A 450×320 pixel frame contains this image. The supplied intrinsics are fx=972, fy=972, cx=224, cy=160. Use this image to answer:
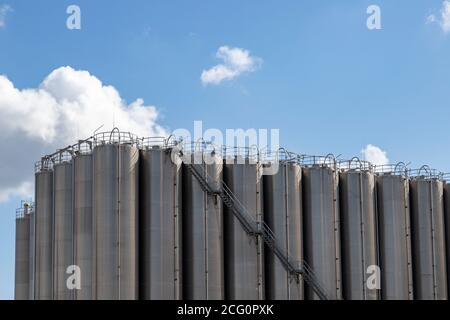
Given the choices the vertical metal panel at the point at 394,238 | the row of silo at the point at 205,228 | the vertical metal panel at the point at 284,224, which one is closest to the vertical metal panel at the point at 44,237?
the row of silo at the point at 205,228

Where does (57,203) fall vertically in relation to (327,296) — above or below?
above

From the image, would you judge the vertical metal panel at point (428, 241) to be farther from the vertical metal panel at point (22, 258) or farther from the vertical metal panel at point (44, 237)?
the vertical metal panel at point (22, 258)

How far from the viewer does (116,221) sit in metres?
67.1

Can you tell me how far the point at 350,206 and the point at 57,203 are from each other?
22.8 metres

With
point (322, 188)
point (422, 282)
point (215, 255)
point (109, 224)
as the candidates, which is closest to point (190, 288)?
point (215, 255)

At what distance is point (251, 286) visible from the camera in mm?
69875

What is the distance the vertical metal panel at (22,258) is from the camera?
80.6 m

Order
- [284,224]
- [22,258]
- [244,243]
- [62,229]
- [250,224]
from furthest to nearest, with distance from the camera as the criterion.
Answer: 1. [22,258]
2. [284,224]
3. [250,224]
4. [244,243]
5. [62,229]

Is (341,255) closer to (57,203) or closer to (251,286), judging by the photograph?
(251,286)

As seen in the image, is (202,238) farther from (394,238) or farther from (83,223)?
(394,238)

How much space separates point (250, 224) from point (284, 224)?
9.45 ft

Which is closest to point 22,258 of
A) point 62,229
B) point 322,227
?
point 62,229
